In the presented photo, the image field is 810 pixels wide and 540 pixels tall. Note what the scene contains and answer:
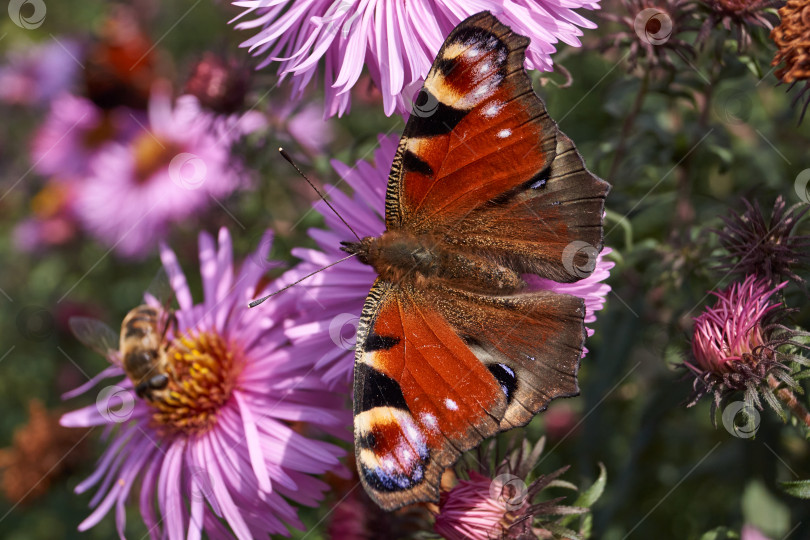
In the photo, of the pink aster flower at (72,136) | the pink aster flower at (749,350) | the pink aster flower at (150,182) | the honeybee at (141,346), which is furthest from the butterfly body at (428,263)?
the pink aster flower at (72,136)

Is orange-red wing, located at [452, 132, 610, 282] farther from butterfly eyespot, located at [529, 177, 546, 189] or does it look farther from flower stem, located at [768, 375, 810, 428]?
flower stem, located at [768, 375, 810, 428]

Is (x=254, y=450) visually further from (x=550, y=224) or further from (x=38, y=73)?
(x=38, y=73)

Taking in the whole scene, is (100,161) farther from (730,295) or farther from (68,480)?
(730,295)

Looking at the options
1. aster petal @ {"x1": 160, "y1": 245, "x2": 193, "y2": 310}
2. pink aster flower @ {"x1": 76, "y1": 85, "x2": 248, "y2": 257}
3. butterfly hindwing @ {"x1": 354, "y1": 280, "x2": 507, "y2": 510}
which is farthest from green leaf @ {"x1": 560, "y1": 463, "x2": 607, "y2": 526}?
pink aster flower @ {"x1": 76, "y1": 85, "x2": 248, "y2": 257}

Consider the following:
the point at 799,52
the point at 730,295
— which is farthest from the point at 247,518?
the point at 799,52

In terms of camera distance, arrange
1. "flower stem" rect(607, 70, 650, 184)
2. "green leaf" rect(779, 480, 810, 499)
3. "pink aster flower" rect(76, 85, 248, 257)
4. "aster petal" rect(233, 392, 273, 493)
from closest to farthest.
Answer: "green leaf" rect(779, 480, 810, 499)
"aster petal" rect(233, 392, 273, 493)
"flower stem" rect(607, 70, 650, 184)
"pink aster flower" rect(76, 85, 248, 257)

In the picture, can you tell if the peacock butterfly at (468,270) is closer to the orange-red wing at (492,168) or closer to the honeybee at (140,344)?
the orange-red wing at (492,168)

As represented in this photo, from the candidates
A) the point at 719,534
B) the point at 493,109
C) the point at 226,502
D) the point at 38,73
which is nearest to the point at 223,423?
the point at 226,502

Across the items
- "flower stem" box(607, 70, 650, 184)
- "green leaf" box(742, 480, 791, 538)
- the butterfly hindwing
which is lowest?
"green leaf" box(742, 480, 791, 538)
